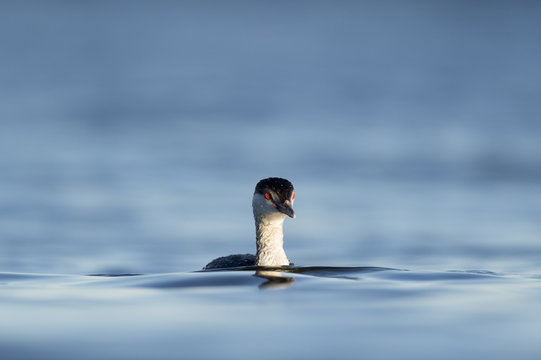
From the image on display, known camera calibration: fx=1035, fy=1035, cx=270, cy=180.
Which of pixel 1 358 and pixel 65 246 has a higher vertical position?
pixel 65 246

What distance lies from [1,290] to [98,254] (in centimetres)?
774

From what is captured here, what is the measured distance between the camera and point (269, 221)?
39.4 ft

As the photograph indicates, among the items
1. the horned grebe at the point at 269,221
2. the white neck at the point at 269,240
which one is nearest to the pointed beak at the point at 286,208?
the horned grebe at the point at 269,221

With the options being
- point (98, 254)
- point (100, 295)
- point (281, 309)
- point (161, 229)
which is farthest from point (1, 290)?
point (161, 229)

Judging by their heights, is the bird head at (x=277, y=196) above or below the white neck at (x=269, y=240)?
above

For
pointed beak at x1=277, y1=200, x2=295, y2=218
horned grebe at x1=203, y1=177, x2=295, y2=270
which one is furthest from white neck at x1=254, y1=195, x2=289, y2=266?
pointed beak at x1=277, y1=200, x2=295, y2=218

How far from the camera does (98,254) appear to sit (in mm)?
16141

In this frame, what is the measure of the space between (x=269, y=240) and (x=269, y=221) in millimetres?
313

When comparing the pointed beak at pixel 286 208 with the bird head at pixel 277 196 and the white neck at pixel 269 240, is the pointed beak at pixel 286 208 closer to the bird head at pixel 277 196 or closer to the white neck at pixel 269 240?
the bird head at pixel 277 196

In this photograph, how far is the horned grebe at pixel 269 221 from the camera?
11500 mm

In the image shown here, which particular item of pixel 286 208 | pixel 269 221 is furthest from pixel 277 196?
pixel 269 221

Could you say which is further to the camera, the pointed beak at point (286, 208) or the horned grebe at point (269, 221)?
the horned grebe at point (269, 221)

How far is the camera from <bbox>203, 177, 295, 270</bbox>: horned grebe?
11500 millimetres

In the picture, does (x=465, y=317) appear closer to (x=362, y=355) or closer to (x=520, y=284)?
(x=362, y=355)
